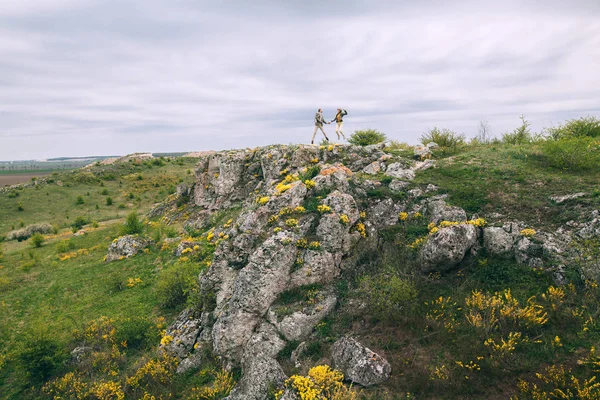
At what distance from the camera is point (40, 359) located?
1348cm

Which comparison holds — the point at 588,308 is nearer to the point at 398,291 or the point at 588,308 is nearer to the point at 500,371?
the point at 500,371

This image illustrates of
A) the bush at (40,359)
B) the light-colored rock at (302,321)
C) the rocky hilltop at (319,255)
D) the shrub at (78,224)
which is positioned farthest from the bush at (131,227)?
the light-colored rock at (302,321)

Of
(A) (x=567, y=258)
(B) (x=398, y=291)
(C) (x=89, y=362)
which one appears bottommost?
(C) (x=89, y=362)

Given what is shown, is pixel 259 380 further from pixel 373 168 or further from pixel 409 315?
pixel 373 168

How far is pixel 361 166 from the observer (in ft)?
71.1

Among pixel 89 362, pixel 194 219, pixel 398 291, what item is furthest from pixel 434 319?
pixel 194 219

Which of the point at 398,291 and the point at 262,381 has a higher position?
the point at 398,291

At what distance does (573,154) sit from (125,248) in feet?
105

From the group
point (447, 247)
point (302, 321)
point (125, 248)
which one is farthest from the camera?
point (125, 248)

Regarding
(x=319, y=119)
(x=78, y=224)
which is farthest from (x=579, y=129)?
(x=78, y=224)

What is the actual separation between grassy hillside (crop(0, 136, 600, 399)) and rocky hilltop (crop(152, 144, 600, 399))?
14.8 inches

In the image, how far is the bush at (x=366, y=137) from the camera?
94.5 feet

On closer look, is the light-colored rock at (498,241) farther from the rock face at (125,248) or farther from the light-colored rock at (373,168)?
the rock face at (125,248)

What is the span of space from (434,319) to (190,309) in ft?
36.3
